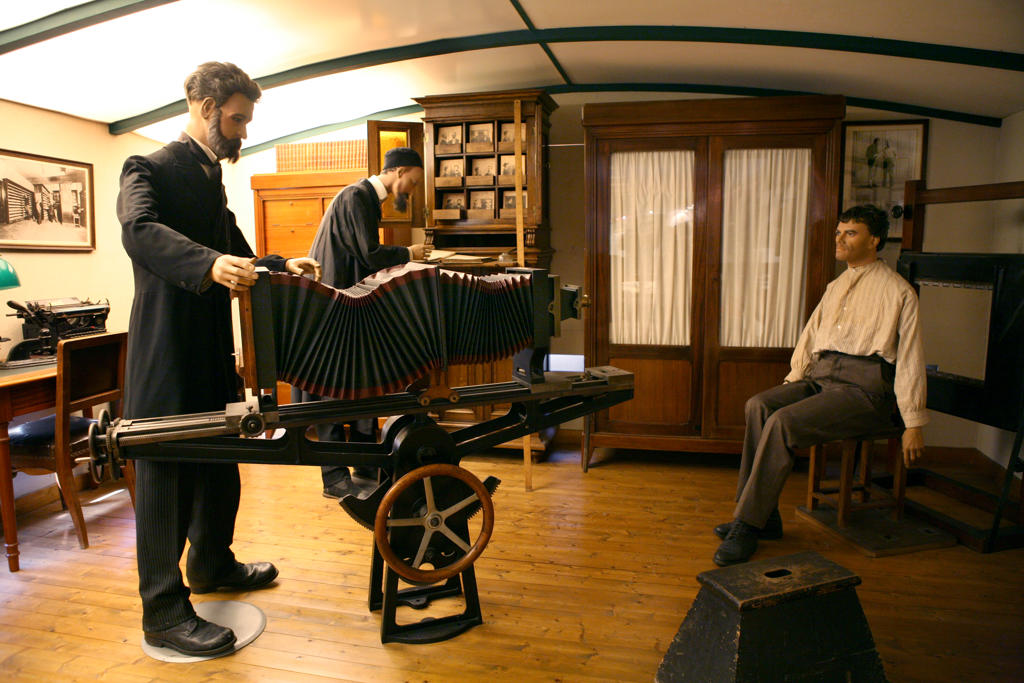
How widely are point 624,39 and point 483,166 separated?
3.98ft

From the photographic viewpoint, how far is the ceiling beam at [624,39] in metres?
3.33

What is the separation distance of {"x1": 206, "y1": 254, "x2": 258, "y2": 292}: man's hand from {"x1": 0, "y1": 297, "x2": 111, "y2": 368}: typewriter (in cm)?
236

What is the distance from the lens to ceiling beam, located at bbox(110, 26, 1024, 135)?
3334mm

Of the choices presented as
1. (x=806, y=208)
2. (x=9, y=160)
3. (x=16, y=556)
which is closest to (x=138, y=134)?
(x=9, y=160)

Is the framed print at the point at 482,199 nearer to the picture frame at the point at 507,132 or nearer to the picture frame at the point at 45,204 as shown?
the picture frame at the point at 507,132

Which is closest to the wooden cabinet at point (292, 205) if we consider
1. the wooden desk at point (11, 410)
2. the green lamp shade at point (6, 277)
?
the green lamp shade at point (6, 277)

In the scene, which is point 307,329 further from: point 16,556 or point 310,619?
point 16,556

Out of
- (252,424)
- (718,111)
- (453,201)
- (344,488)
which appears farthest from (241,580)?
(718,111)

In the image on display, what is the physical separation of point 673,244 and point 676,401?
976 millimetres

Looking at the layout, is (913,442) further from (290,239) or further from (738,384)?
(290,239)

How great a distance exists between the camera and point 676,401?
14.3 ft

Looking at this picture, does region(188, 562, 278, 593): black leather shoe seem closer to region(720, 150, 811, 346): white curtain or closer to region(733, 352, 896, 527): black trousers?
region(733, 352, 896, 527): black trousers

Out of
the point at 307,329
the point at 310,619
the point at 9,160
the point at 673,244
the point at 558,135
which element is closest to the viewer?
the point at 307,329

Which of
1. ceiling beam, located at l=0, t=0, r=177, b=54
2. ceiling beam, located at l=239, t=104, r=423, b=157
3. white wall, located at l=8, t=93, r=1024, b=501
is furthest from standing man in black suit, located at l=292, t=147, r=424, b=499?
white wall, located at l=8, t=93, r=1024, b=501
